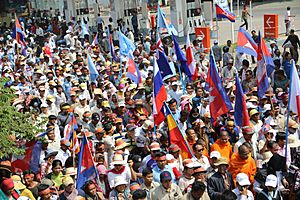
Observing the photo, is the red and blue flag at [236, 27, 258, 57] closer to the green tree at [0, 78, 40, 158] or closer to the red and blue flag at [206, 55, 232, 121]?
the red and blue flag at [206, 55, 232, 121]

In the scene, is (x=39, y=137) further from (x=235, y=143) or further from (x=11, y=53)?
(x=11, y=53)

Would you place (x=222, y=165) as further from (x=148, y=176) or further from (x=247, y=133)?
(x=247, y=133)

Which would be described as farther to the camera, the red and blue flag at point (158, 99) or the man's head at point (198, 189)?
the red and blue flag at point (158, 99)

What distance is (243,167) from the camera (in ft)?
25.3

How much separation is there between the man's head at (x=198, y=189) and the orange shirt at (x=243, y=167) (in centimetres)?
123

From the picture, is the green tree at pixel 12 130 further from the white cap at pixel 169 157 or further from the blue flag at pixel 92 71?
the blue flag at pixel 92 71

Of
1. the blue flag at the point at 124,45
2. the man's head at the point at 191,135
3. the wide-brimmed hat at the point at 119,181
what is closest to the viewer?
the wide-brimmed hat at the point at 119,181

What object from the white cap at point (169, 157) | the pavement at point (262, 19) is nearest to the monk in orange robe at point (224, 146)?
the white cap at point (169, 157)

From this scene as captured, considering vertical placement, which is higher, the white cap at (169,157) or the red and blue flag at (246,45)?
the red and blue flag at (246,45)

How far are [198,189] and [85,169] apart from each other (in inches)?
71.9

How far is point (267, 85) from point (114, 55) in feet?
25.6

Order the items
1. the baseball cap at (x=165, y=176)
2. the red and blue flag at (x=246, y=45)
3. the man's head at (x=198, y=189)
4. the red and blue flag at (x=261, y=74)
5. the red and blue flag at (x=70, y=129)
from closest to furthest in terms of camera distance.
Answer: the man's head at (x=198, y=189) → the baseball cap at (x=165, y=176) → the red and blue flag at (x=70, y=129) → the red and blue flag at (x=261, y=74) → the red and blue flag at (x=246, y=45)

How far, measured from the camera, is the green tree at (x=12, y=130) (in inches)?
338

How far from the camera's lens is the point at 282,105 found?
10680 mm
